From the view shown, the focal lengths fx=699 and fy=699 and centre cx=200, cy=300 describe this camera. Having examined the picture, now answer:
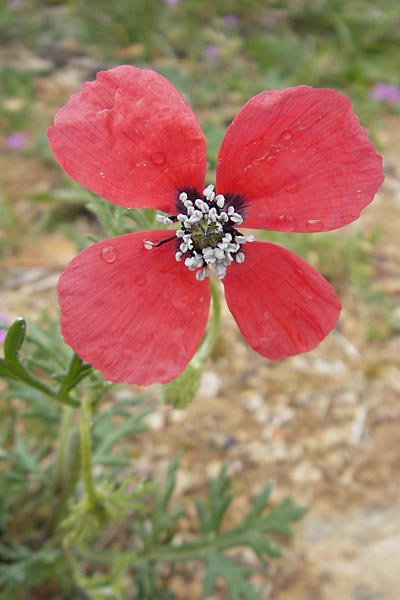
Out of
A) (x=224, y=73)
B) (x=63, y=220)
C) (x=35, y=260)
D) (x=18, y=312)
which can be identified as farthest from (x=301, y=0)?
(x=18, y=312)

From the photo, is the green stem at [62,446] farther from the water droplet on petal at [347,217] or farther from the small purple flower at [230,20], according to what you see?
the small purple flower at [230,20]

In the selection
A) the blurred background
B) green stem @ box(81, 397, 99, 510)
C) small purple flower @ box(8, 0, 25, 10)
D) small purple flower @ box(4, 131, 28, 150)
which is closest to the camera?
green stem @ box(81, 397, 99, 510)

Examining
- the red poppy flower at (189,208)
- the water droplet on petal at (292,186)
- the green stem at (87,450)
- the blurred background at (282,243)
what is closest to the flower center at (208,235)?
the red poppy flower at (189,208)

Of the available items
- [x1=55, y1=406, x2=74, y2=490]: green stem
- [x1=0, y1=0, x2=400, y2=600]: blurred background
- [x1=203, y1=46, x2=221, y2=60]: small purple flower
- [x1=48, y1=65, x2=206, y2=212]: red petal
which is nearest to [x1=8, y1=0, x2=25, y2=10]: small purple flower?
[x1=0, y1=0, x2=400, y2=600]: blurred background

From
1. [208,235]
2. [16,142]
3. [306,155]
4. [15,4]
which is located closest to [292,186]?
[306,155]

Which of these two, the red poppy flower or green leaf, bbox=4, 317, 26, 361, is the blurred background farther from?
green leaf, bbox=4, 317, 26, 361

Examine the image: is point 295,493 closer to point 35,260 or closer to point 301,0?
point 35,260

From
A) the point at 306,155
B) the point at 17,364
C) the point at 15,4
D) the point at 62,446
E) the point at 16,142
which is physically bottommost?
the point at 16,142

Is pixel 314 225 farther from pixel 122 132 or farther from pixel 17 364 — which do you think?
pixel 17 364
